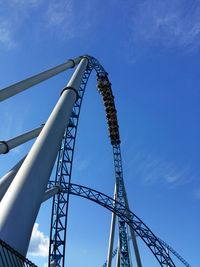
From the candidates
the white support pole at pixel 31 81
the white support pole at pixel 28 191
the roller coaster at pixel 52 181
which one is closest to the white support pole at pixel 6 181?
the roller coaster at pixel 52 181

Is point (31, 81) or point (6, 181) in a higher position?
point (31, 81)

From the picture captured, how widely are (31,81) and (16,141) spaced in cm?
454

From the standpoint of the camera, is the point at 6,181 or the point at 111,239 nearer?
the point at 6,181

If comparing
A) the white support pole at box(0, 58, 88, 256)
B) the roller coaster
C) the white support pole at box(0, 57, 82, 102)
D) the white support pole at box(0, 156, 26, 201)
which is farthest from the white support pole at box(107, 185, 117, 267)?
the white support pole at box(0, 58, 88, 256)

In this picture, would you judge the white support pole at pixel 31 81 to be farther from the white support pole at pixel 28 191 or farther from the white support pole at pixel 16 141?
the white support pole at pixel 16 141

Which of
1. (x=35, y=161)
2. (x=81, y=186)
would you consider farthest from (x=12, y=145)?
(x=81, y=186)

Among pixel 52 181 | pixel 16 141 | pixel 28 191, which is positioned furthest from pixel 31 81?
pixel 52 181

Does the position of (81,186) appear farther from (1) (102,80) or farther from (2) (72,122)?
(1) (102,80)

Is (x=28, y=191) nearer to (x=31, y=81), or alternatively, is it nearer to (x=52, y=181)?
(x=31, y=81)

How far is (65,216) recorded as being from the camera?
2625 cm

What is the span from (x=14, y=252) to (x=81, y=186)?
73.4ft

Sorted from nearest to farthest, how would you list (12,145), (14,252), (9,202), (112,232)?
(14,252), (9,202), (12,145), (112,232)

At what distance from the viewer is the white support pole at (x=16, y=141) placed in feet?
51.6

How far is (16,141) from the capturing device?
1697 cm
